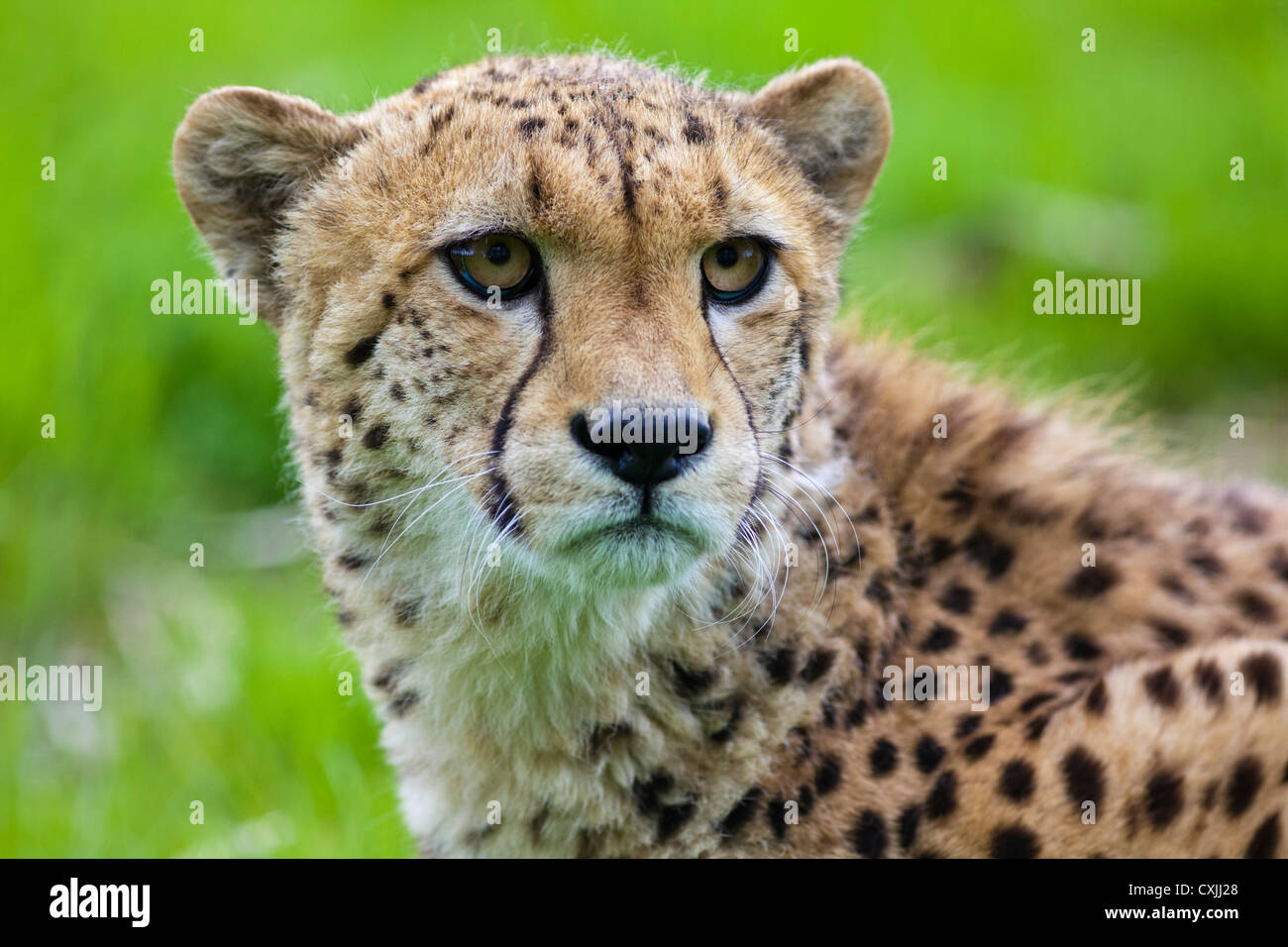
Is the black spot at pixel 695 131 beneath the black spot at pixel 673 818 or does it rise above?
above

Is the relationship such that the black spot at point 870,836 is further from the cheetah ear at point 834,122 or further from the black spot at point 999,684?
the cheetah ear at point 834,122

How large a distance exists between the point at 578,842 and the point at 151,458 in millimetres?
3615

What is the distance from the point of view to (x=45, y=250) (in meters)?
6.84

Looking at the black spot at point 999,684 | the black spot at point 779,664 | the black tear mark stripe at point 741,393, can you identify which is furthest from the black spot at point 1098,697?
the black tear mark stripe at point 741,393

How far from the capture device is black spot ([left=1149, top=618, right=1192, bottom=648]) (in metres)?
3.86

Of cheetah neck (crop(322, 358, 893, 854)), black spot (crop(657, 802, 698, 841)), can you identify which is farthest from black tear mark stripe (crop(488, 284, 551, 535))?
black spot (crop(657, 802, 698, 841))

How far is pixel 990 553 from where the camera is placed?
3.93 m

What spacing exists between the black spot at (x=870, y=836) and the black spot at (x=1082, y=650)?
27.8 inches

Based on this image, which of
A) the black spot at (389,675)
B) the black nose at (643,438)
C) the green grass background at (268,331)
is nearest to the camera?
the black nose at (643,438)

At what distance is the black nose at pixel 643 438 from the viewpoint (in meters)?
2.99

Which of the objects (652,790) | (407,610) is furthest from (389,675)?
(652,790)

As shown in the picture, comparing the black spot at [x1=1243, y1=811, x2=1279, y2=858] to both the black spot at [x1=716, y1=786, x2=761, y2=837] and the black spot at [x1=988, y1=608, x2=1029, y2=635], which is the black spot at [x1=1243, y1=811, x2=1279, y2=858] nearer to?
the black spot at [x1=988, y1=608, x2=1029, y2=635]

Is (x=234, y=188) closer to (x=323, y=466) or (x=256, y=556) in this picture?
(x=323, y=466)
